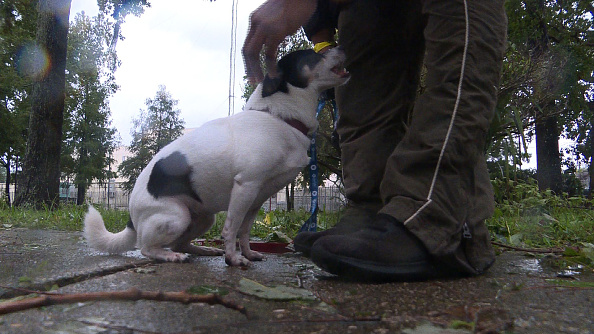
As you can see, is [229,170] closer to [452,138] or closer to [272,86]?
[272,86]

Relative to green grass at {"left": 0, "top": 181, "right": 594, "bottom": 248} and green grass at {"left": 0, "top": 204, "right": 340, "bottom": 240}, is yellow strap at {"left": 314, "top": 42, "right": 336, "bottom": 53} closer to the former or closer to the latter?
green grass at {"left": 0, "top": 181, "right": 594, "bottom": 248}

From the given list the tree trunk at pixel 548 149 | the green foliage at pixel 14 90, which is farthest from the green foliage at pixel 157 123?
the tree trunk at pixel 548 149

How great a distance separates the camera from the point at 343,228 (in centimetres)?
203

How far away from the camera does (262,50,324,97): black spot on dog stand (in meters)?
2.55

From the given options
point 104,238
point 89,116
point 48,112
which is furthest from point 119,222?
point 89,116

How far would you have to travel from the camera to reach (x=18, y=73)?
2180 cm

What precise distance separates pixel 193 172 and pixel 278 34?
0.78 meters

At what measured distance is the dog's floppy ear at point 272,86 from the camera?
8.34 ft

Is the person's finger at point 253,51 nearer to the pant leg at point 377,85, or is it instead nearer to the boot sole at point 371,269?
the pant leg at point 377,85

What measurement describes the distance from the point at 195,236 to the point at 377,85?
1.30 meters

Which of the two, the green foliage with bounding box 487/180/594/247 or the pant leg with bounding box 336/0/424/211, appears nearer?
the pant leg with bounding box 336/0/424/211

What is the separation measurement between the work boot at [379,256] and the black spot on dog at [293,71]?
3.66 feet

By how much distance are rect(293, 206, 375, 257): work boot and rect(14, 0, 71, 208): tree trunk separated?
7848 millimetres

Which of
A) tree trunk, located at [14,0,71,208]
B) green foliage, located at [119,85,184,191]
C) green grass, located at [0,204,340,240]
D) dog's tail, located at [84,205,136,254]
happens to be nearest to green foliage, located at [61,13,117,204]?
green foliage, located at [119,85,184,191]
